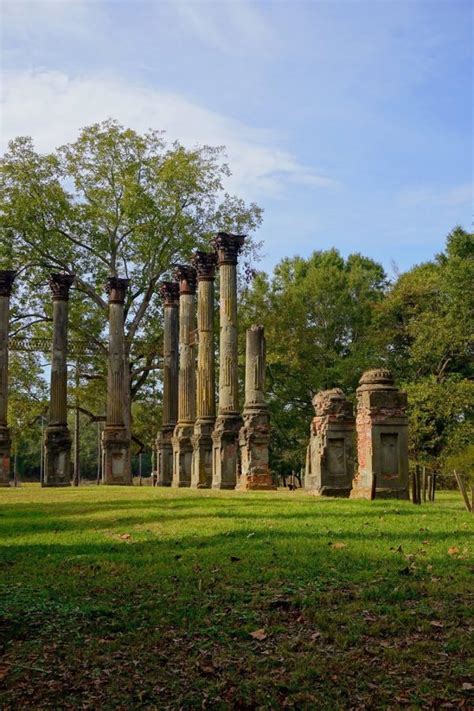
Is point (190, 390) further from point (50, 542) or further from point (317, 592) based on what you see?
point (317, 592)

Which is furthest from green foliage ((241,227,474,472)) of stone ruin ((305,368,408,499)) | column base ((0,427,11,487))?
column base ((0,427,11,487))

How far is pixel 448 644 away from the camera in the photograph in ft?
19.2

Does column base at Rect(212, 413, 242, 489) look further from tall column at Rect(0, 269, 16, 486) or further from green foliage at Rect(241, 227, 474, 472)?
tall column at Rect(0, 269, 16, 486)

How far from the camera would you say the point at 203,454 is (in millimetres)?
29078

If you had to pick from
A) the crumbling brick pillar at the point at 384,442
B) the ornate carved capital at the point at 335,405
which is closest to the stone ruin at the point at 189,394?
the ornate carved capital at the point at 335,405

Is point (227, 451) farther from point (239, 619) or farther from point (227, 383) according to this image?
point (239, 619)

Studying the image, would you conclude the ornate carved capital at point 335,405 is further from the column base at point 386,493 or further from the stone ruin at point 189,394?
the stone ruin at point 189,394

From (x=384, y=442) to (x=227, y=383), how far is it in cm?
1038

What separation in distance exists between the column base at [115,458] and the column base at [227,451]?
21.1ft

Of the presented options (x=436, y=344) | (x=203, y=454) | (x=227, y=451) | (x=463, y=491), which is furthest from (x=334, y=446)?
(x=436, y=344)

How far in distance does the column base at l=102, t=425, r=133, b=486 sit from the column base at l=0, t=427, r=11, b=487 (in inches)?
152

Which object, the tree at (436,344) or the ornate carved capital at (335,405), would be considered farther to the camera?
the tree at (436,344)

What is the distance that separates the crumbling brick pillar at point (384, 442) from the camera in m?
17.3

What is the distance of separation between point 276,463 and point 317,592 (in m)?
35.8
